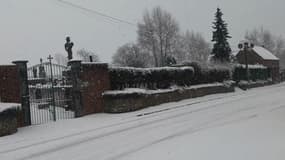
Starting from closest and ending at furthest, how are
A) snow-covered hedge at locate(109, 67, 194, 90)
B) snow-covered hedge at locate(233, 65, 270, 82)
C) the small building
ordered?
snow-covered hedge at locate(109, 67, 194, 90)
snow-covered hedge at locate(233, 65, 270, 82)
the small building

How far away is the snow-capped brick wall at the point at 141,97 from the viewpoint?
58.8ft

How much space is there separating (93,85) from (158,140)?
847cm

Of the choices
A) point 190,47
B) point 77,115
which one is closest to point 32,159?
point 77,115

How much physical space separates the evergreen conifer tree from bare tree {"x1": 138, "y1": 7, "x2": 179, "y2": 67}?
1864 centimetres

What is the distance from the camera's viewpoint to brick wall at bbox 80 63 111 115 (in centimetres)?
1691

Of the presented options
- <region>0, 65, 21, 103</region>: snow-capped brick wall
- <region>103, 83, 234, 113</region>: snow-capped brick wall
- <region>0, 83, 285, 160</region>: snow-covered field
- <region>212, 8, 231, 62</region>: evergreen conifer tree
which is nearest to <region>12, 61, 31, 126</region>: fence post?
<region>0, 65, 21, 103</region>: snow-capped brick wall

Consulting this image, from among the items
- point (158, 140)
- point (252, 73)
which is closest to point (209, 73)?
point (252, 73)

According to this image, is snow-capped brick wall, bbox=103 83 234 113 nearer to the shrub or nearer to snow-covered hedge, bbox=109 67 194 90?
snow-covered hedge, bbox=109 67 194 90

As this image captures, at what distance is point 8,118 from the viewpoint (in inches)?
490

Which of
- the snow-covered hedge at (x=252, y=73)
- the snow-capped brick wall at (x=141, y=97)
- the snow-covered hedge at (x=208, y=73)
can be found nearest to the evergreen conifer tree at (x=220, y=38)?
the snow-covered hedge at (x=252, y=73)

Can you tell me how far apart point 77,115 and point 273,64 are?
1823 inches

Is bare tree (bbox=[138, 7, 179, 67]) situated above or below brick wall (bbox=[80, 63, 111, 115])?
above

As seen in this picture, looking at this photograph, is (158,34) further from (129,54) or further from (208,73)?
(208,73)

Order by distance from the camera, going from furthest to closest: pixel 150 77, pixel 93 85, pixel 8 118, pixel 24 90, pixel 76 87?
pixel 150 77
pixel 93 85
pixel 76 87
pixel 24 90
pixel 8 118
